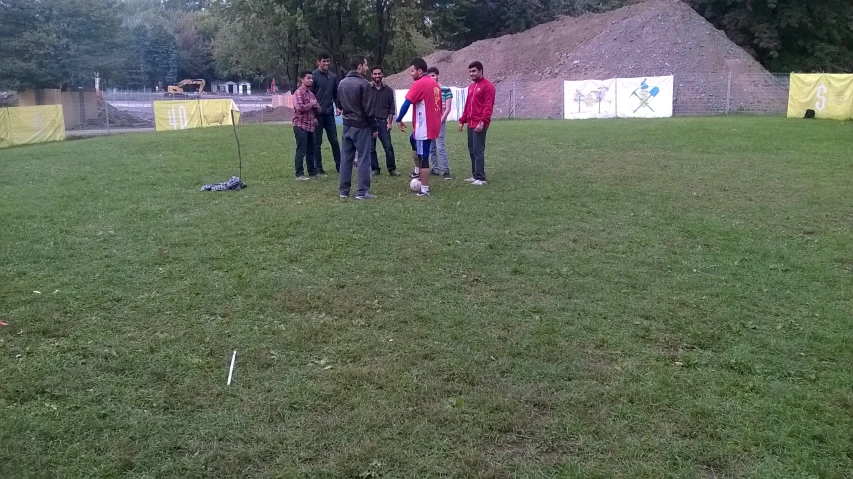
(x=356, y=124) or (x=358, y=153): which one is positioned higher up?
(x=356, y=124)

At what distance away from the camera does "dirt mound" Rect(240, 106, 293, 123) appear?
36062mm

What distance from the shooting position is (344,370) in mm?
3848

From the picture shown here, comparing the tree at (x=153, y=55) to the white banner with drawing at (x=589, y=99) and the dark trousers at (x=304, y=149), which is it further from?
the dark trousers at (x=304, y=149)

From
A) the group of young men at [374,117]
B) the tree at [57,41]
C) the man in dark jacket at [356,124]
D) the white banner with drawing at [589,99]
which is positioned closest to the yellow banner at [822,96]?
the white banner with drawing at [589,99]

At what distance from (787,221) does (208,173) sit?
8.48 metres

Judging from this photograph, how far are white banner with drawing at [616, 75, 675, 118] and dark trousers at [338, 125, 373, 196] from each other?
68.7 ft

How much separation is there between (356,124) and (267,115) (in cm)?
3081

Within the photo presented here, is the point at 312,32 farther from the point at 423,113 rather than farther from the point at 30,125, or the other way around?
→ the point at 423,113

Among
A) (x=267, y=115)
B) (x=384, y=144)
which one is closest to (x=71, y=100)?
(x=267, y=115)

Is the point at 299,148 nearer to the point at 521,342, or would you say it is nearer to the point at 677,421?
the point at 521,342

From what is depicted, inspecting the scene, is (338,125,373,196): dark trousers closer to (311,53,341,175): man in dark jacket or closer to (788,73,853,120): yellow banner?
(311,53,341,175): man in dark jacket

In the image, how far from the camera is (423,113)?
8844 mm

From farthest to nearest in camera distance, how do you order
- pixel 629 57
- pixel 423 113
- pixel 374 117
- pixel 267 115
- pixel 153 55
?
pixel 153 55
pixel 267 115
pixel 629 57
pixel 423 113
pixel 374 117

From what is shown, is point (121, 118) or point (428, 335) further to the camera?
point (121, 118)
